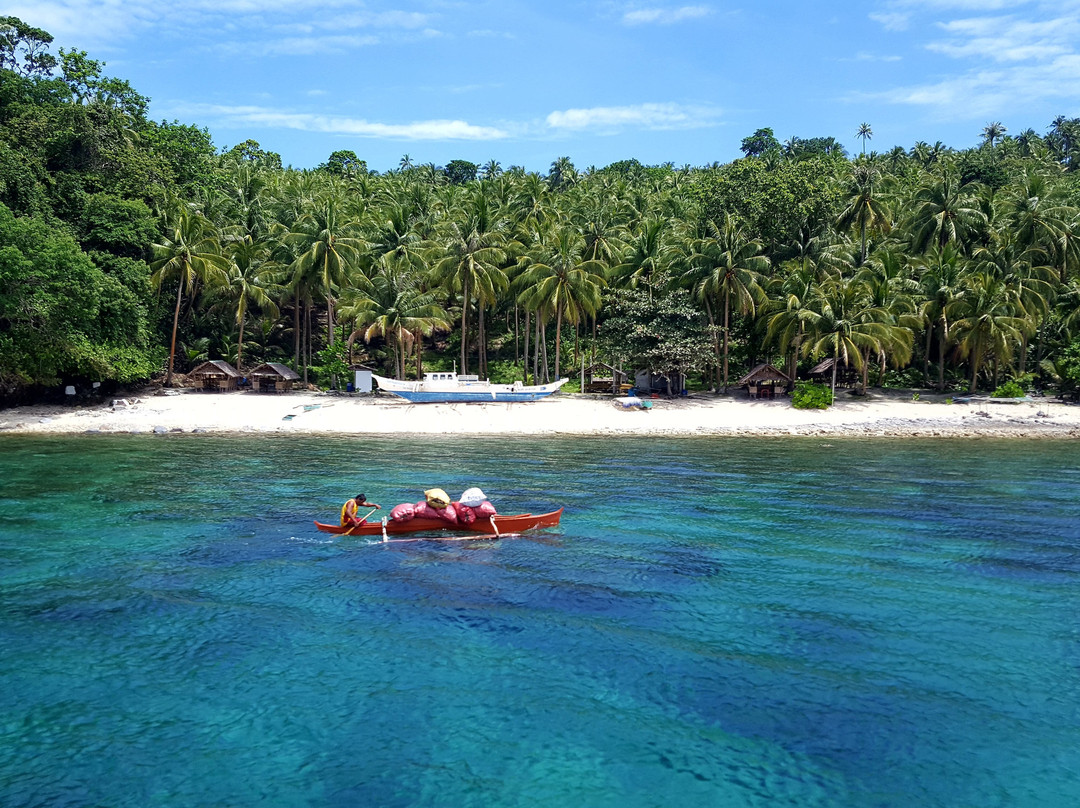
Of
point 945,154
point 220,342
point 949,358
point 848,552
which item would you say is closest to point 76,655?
point 848,552

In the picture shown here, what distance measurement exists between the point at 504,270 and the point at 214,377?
68.2 feet

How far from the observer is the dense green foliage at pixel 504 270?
143ft

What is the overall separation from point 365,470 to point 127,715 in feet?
60.5

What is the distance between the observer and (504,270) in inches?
2164

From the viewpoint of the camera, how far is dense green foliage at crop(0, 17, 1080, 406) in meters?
43.7

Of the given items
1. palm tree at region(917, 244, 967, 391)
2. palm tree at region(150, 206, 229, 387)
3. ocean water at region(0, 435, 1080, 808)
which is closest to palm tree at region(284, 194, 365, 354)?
palm tree at region(150, 206, 229, 387)

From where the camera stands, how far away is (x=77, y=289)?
1537 inches

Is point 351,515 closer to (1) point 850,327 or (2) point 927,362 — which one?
(1) point 850,327

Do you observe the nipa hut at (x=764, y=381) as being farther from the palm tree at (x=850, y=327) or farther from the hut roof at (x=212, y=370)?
the hut roof at (x=212, y=370)

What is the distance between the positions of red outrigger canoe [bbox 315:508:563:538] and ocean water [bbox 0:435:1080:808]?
0.38 m

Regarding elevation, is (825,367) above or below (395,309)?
below

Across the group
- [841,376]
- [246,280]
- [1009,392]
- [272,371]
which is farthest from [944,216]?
[246,280]

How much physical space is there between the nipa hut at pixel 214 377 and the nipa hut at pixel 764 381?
32.9 meters

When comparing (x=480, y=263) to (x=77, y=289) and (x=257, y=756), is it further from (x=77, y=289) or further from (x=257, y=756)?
(x=257, y=756)
